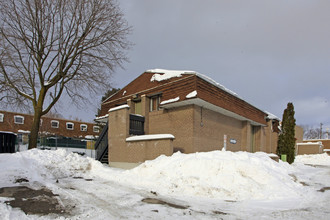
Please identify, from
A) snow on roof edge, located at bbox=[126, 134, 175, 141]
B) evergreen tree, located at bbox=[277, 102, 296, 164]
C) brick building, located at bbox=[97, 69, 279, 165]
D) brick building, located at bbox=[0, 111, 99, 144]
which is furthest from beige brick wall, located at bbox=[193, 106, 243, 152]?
brick building, located at bbox=[0, 111, 99, 144]

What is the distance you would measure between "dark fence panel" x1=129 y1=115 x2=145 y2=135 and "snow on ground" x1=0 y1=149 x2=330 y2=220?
3.86 meters

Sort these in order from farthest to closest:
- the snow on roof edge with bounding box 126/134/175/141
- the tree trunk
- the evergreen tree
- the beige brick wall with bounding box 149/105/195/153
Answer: the evergreen tree
the tree trunk
the beige brick wall with bounding box 149/105/195/153
the snow on roof edge with bounding box 126/134/175/141

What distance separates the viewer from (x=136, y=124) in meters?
16.0

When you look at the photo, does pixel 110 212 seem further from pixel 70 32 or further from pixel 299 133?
pixel 299 133

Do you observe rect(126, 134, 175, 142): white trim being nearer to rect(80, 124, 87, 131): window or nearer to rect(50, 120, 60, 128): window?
→ rect(50, 120, 60, 128): window

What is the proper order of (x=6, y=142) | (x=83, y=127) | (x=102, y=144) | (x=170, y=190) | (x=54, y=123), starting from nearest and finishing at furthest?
(x=170, y=190), (x=6, y=142), (x=102, y=144), (x=54, y=123), (x=83, y=127)

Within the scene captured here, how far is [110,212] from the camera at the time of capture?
17.2 ft

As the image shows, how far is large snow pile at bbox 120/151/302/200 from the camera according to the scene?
7.89 meters

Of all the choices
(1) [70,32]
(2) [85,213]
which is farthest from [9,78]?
(2) [85,213]

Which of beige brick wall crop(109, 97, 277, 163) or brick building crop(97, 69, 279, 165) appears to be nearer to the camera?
beige brick wall crop(109, 97, 277, 163)

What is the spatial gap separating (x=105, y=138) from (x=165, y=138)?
679cm

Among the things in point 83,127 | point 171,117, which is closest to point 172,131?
point 171,117

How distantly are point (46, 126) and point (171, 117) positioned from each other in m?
33.1

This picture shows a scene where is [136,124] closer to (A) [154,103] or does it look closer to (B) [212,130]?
(A) [154,103]
